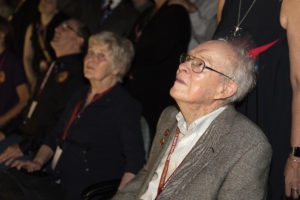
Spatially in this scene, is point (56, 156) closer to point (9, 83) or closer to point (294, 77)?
point (9, 83)

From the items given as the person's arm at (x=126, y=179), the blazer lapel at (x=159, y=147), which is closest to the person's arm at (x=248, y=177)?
the blazer lapel at (x=159, y=147)

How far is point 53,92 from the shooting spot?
2.88 m

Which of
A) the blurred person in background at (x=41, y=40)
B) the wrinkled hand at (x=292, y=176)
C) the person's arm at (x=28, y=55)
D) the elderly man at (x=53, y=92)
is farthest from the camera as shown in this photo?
the person's arm at (x=28, y=55)

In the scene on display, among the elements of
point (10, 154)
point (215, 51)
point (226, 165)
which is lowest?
point (10, 154)

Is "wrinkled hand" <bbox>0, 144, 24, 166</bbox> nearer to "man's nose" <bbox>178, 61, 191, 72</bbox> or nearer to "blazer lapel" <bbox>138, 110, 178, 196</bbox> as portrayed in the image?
"blazer lapel" <bbox>138, 110, 178, 196</bbox>

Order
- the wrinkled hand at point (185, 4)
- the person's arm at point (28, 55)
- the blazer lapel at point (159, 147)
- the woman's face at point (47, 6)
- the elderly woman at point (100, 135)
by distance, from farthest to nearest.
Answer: the person's arm at point (28, 55), the woman's face at point (47, 6), the wrinkled hand at point (185, 4), the elderly woman at point (100, 135), the blazer lapel at point (159, 147)

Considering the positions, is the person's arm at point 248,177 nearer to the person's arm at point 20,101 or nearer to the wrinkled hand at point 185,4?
the wrinkled hand at point 185,4

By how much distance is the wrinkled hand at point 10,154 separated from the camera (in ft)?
8.54

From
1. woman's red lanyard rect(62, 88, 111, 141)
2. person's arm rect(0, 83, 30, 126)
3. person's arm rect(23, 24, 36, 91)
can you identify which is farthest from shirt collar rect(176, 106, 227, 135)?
person's arm rect(23, 24, 36, 91)

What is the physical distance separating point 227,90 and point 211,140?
0.77 feet

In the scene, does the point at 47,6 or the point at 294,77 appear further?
the point at 47,6

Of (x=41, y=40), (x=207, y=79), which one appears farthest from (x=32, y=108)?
(x=207, y=79)

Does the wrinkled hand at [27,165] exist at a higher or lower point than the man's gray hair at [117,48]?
lower

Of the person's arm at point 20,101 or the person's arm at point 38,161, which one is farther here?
the person's arm at point 20,101
